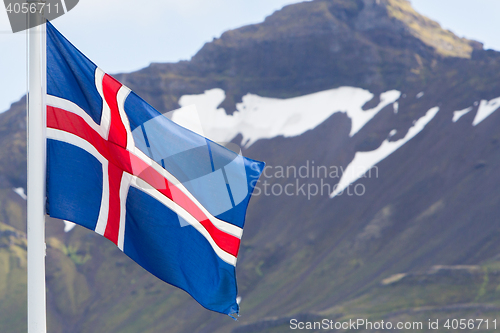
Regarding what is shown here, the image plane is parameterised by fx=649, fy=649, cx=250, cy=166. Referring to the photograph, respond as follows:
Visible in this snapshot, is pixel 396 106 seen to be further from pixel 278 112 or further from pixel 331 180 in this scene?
pixel 278 112

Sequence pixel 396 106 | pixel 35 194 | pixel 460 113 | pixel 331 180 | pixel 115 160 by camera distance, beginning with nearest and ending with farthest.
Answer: pixel 35 194
pixel 115 160
pixel 460 113
pixel 331 180
pixel 396 106

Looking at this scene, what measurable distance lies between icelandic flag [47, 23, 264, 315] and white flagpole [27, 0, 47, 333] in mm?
574

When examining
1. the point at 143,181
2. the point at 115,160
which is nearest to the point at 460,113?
the point at 143,181

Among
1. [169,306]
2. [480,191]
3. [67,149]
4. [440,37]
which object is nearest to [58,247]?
[169,306]

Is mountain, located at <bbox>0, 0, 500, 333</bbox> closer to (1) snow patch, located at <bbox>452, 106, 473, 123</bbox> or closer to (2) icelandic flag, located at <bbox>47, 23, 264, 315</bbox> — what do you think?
(1) snow patch, located at <bbox>452, 106, 473, 123</bbox>

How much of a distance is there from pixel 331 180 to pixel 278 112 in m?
32.5

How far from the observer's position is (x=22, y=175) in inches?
5049

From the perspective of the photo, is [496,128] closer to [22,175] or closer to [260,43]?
[260,43]

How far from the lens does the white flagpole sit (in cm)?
616

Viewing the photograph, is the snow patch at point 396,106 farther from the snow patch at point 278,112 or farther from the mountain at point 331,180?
the snow patch at point 278,112

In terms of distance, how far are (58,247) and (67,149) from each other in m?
119

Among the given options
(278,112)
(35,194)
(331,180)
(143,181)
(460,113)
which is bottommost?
(35,194)

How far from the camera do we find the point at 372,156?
109188 millimetres

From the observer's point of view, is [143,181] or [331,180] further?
[331,180]
